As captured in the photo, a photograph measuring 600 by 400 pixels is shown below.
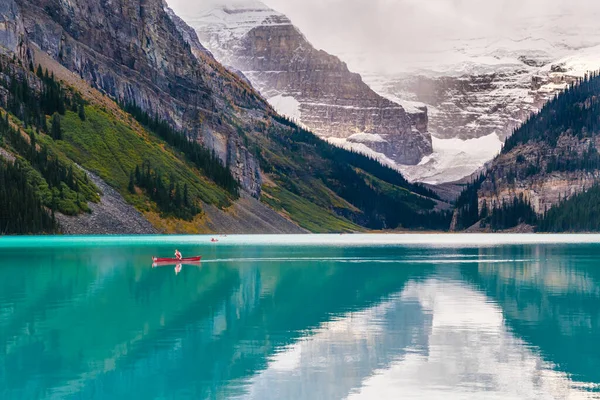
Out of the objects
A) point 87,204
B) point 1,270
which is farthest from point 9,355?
point 87,204

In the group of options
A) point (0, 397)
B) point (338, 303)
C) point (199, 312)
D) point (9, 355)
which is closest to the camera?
point (0, 397)

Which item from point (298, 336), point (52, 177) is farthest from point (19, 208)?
point (298, 336)

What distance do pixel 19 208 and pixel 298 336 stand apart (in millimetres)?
143693

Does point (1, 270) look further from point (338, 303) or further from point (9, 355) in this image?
point (9, 355)

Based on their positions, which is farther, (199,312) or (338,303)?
(338,303)

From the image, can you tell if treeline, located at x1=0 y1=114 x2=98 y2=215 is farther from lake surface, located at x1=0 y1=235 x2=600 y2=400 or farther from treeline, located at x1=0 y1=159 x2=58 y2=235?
lake surface, located at x1=0 y1=235 x2=600 y2=400

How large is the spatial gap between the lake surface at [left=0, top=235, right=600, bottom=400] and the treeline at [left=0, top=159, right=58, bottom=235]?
3800 inches

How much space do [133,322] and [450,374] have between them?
2018cm

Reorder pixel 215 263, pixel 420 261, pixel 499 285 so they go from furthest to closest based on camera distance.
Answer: pixel 420 261, pixel 215 263, pixel 499 285

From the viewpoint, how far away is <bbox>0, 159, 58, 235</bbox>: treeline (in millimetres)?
175000

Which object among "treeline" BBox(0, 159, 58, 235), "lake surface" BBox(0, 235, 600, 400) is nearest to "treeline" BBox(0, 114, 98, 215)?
"treeline" BBox(0, 159, 58, 235)

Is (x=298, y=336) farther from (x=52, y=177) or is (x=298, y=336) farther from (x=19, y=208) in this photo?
(x=52, y=177)

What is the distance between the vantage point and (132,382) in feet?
111

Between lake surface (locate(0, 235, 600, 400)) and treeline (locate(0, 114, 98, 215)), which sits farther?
treeline (locate(0, 114, 98, 215))
